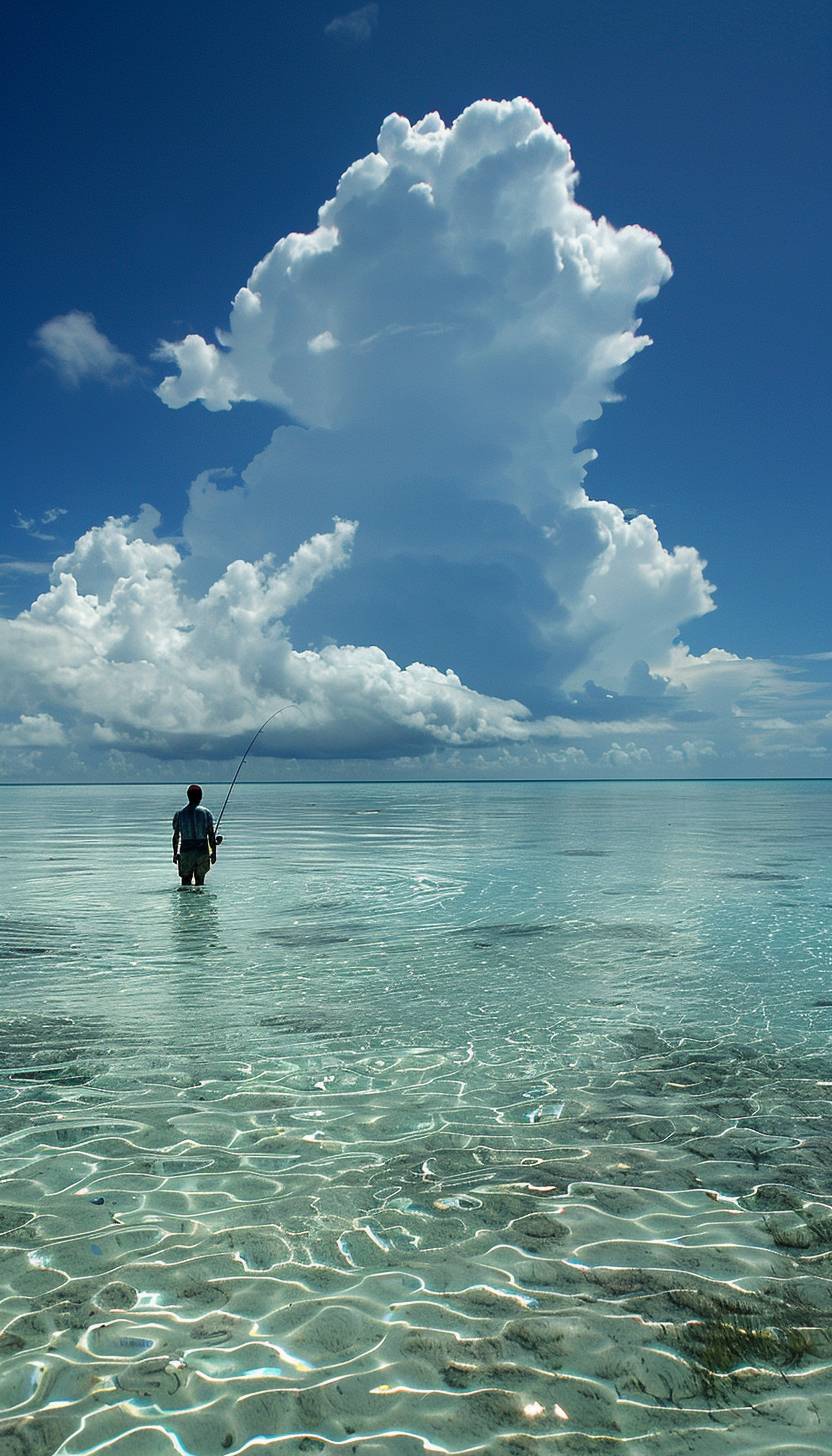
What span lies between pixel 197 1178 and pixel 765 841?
125 feet

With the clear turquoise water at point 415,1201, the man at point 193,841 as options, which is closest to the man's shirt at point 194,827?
the man at point 193,841

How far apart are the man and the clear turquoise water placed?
265 inches

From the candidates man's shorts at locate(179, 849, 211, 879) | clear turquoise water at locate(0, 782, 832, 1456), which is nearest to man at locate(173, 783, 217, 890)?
man's shorts at locate(179, 849, 211, 879)

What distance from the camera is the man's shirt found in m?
21.0

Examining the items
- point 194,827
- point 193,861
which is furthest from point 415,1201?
point 193,861

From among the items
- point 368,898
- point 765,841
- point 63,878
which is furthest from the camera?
point 765,841

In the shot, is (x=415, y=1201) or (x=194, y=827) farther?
(x=194, y=827)

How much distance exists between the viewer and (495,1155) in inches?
254

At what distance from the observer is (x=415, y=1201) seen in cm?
572

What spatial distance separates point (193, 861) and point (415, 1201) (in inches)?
651

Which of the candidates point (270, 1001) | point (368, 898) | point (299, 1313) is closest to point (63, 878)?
Answer: point (368, 898)

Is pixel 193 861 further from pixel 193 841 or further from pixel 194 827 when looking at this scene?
pixel 194 827

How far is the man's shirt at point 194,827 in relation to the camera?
20953 mm

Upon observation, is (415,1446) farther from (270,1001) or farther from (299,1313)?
(270,1001)
